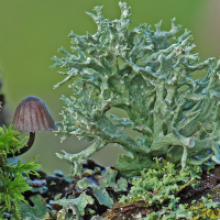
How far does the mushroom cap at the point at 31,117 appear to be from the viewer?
4.19 feet

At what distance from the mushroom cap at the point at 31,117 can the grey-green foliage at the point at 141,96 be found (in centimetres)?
9

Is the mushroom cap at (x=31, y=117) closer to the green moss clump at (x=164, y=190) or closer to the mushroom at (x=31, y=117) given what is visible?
the mushroom at (x=31, y=117)

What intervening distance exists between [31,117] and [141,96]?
1.59 ft

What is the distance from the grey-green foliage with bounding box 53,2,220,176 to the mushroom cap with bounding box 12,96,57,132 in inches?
3.7

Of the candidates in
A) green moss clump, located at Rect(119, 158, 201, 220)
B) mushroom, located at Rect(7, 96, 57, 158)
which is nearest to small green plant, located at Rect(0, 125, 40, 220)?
mushroom, located at Rect(7, 96, 57, 158)

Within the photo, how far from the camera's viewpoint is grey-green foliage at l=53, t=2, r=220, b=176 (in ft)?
4.02

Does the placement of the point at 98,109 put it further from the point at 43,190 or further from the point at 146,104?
the point at 43,190

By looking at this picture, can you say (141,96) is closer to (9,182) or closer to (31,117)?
(31,117)

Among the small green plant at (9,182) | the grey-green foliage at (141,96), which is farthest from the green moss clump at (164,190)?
the small green plant at (9,182)

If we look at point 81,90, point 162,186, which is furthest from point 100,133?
point 162,186

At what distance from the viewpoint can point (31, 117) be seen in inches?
50.5

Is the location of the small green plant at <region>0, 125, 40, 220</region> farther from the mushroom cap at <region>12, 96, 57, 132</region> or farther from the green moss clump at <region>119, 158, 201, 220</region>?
the green moss clump at <region>119, 158, 201, 220</region>

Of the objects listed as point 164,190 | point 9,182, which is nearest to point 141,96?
point 164,190

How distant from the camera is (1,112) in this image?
1705 millimetres
